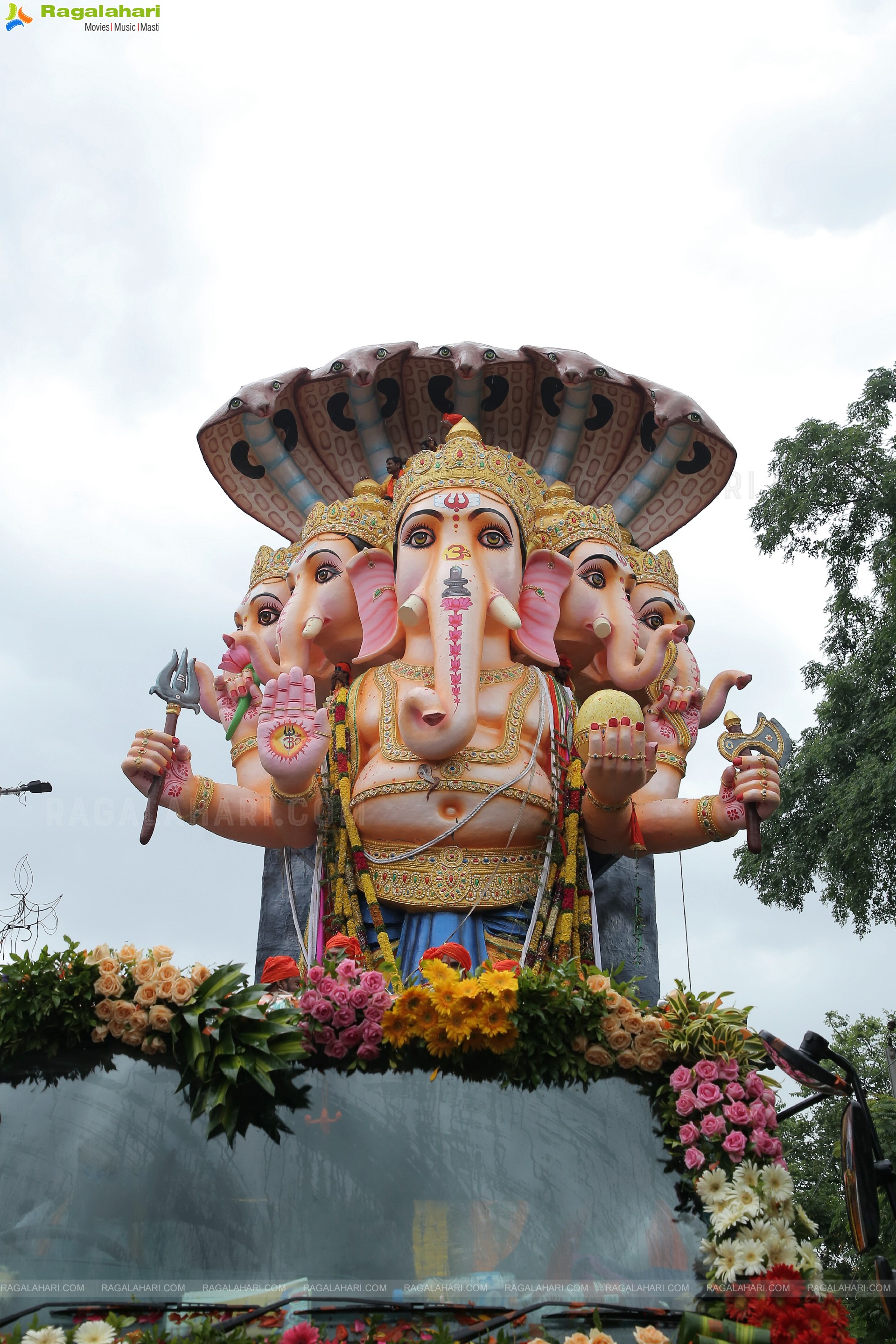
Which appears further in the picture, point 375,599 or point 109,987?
point 375,599

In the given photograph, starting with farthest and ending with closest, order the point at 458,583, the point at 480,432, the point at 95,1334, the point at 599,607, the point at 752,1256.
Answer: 1. the point at 480,432
2. the point at 599,607
3. the point at 458,583
4. the point at 752,1256
5. the point at 95,1334

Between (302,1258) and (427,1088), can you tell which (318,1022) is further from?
(302,1258)

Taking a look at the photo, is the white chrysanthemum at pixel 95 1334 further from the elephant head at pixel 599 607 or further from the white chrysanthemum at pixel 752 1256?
the elephant head at pixel 599 607

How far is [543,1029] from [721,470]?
16.3 ft

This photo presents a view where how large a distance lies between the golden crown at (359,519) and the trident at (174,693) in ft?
4.34

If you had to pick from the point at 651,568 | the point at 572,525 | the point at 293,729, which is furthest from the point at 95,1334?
the point at 651,568

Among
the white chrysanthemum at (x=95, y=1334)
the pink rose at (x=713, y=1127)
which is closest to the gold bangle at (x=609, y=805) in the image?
the pink rose at (x=713, y=1127)

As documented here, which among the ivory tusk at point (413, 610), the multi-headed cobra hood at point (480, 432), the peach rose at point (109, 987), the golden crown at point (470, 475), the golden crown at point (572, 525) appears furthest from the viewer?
the multi-headed cobra hood at point (480, 432)

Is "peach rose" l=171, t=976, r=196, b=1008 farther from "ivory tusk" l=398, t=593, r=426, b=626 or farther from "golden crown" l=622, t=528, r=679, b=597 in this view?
"golden crown" l=622, t=528, r=679, b=597

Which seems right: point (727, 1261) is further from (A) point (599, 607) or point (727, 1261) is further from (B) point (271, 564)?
(B) point (271, 564)

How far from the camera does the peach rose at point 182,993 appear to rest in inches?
175

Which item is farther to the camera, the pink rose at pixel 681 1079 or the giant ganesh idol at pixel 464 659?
the giant ganesh idol at pixel 464 659

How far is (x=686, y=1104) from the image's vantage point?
4.48 meters

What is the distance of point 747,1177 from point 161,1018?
1916 millimetres
